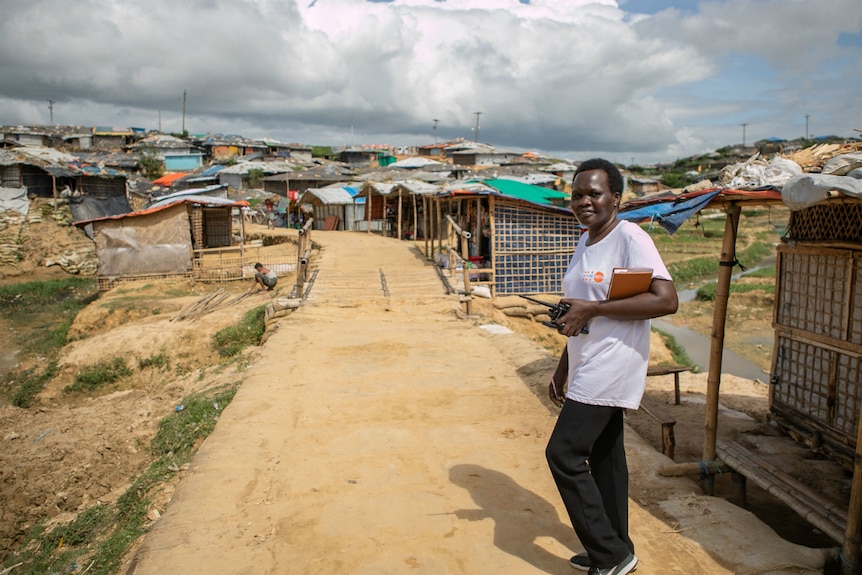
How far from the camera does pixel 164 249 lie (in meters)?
16.9

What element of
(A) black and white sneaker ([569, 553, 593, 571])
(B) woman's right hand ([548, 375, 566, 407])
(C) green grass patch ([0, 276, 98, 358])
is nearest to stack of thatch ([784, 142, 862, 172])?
(B) woman's right hand ([548, 375, 566, 407])

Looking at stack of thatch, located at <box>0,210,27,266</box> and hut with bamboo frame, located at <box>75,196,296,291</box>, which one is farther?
stack of thatch, located at <box>0,210,27,266</box>

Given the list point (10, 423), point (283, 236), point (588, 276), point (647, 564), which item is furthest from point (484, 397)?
point (283, 236)

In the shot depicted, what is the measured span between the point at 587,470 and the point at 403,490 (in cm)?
153

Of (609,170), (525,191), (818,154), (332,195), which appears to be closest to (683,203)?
(818,154)

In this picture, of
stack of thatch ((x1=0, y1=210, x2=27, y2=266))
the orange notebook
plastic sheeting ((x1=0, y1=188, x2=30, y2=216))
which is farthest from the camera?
plastic sheeting ((x1=0, y1=188, x2=30, y2=216))

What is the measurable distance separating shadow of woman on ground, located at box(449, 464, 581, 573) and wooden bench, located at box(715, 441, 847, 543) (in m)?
1.46

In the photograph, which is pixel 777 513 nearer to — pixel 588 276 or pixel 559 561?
pixel 559 561

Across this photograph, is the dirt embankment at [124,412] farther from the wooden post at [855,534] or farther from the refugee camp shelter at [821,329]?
the refugee camp shelter at [821,329]

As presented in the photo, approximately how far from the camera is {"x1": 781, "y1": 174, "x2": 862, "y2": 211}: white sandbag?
3.01 metres

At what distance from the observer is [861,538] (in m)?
2.92

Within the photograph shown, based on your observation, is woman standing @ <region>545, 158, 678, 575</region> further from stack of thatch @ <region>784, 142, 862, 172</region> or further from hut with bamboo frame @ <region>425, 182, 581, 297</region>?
hut with bamboo frame @ <region>425, 182, 581, 297</region>

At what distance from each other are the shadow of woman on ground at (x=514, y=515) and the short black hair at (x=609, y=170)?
178 centimetres

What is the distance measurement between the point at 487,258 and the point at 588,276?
11.0 meters
